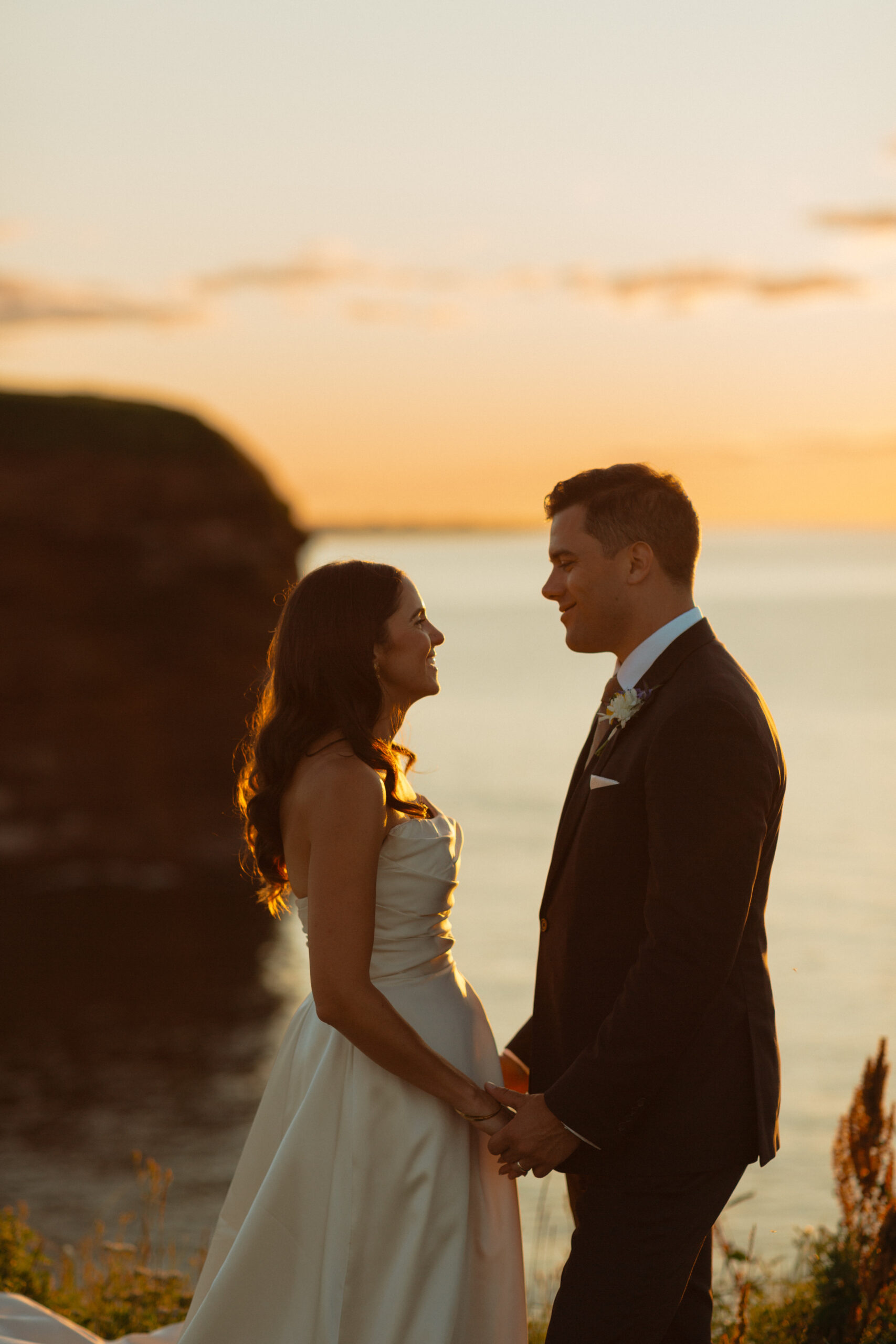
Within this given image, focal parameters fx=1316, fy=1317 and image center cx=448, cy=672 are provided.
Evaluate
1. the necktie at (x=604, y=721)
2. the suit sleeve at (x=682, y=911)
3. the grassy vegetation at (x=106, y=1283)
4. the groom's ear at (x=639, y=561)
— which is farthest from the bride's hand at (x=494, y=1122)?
the grassy vegetation at (x=106, y=1283)

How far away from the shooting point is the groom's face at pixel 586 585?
10.8 ft

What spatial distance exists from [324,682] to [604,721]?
0.74 m

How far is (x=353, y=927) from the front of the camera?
10.3 feet

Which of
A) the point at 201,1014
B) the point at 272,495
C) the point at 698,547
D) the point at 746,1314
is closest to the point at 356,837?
the point at 698,547

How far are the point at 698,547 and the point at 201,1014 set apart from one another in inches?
Answer: 1492

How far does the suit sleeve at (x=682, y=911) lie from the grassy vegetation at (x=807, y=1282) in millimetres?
1478

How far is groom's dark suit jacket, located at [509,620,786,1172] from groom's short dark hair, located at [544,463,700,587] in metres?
0.21

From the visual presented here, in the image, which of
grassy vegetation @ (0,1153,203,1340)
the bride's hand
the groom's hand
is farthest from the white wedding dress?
grassy vegetation @ (0,1153,203,1340)

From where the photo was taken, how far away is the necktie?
11.2 ft

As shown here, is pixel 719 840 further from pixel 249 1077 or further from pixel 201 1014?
pixel 201 1014

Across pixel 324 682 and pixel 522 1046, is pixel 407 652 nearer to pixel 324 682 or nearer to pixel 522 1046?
pixel 324 682

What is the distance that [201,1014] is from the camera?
39000 millimetres

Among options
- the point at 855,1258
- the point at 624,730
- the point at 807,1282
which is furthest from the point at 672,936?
the point at 807,1282

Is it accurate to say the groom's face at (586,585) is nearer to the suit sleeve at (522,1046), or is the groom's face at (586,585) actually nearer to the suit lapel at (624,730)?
the suit lapel at (624,730)
